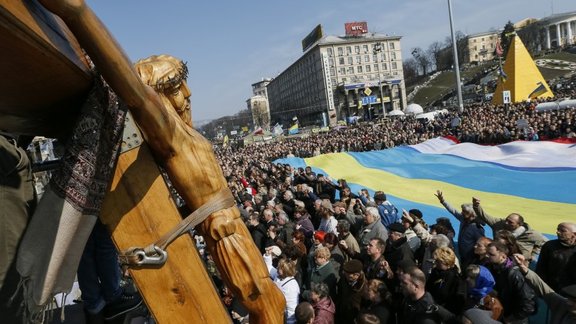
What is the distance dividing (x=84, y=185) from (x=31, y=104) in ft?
0.99

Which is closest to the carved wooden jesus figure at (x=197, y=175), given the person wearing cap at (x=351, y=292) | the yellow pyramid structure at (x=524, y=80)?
the person wearing cap at (x=351, y=292)

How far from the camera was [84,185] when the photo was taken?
4.52 feet

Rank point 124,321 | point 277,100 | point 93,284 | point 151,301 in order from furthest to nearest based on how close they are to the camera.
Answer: point 277,100 < point 124,321 < point 93,284 < point 151,301

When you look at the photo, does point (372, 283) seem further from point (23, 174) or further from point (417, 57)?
point (417, 57)

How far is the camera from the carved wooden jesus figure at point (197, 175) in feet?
4.89

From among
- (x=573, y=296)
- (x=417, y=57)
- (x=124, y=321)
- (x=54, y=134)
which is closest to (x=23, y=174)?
(x=54, y=134)

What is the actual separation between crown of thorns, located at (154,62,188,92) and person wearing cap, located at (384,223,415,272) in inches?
180

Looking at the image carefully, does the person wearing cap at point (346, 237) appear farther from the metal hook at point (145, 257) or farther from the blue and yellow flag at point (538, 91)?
the blue and yellow flag at point (538, 91)

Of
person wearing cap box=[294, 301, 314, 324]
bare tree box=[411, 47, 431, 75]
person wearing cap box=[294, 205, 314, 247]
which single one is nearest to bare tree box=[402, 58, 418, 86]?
bare tree box=[411, 47, 431, 75]

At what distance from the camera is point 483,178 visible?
37.4 ft

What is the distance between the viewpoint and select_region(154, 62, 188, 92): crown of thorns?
1.66 meters

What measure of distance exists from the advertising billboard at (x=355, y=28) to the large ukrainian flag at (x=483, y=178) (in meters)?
87.0

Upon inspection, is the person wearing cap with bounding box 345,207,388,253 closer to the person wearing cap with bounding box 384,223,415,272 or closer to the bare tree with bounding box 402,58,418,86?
the person wearing cap with bounding box 384,223,415,272

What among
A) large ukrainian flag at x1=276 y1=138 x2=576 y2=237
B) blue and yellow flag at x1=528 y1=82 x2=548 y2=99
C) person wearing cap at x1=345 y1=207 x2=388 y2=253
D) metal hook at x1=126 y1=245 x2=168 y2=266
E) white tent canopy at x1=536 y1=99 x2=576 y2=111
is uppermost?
blue and yellow flag at x1=528 y1=82 x2=548 y2=99
